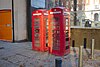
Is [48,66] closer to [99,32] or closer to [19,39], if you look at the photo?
[99,32]

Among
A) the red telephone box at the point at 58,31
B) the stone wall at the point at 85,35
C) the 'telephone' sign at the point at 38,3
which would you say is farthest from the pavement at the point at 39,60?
the 'telephone' sign at the point at 38,3

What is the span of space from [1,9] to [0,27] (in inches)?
53.4

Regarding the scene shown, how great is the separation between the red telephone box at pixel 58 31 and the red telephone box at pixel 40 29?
60cm

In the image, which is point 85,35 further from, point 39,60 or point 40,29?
point 39,60

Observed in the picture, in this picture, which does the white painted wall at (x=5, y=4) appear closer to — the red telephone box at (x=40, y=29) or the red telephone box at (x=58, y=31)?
the red telephone box at (x=40, y=29)

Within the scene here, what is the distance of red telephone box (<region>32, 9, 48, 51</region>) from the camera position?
380 inches

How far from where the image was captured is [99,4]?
37344 millimetres

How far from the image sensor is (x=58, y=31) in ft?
28.9

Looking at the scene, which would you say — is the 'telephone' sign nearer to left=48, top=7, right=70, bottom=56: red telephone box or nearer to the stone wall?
the stone wall

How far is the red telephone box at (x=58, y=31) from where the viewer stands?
341 inches

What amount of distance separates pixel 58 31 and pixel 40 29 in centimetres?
132

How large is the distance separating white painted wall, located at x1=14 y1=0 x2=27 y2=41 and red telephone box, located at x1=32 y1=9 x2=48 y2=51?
3430mm

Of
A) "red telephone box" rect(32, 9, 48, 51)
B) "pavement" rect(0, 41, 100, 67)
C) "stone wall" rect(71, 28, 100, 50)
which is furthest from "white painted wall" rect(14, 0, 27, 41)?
"pavement" rect(0, 41, 100, 67)

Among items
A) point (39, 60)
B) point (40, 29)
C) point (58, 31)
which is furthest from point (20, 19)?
point (39, 60)
